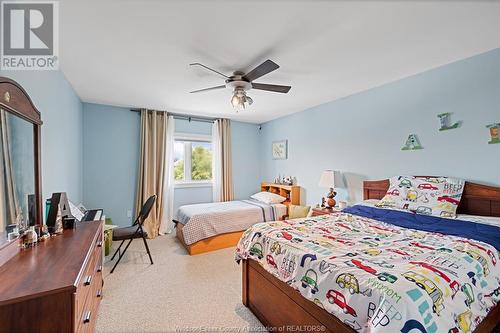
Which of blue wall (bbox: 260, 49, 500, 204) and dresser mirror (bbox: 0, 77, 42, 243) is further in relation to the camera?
blue wall (bbox: 260, 49, 500, 204)

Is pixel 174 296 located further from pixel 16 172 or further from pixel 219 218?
pixel 16 172

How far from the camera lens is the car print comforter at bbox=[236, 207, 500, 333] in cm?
98

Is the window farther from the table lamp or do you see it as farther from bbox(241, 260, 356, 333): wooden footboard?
bbox(241, 260, 356, 333): wooden footboard

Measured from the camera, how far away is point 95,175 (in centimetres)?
391

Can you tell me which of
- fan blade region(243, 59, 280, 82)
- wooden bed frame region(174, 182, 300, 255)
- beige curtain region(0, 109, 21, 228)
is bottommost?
wooden bed frame region(174, 182, 300, 255)

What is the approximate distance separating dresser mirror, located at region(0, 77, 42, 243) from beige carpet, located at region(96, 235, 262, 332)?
1089mm

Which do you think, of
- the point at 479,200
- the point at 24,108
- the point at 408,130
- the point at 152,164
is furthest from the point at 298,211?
the point at 24,108

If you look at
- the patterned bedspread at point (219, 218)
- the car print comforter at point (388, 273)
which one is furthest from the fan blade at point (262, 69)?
the patterned bedspread at point (219, 218)

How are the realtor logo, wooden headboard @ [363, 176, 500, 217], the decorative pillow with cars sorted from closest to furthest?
the realtor logo, wooden headboard @ [363, 176, 500, 217], the decorative pillow with cars

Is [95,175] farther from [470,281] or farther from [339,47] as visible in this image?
[470,281]

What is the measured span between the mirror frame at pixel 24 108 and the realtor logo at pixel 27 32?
0.23m

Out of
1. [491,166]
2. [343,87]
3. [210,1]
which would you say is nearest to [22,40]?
[210,1]

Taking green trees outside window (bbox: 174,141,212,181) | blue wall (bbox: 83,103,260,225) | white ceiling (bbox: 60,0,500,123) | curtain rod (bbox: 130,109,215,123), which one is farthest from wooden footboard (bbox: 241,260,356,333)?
curtain rod (bbox: 130,109,215,123)

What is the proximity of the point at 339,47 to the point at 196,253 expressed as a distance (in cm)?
319
